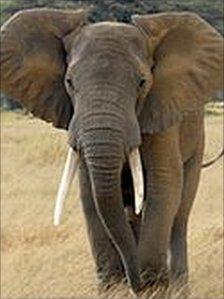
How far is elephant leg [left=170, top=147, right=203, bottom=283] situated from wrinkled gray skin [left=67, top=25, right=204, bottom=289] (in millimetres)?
232

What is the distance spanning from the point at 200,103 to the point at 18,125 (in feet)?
52.0

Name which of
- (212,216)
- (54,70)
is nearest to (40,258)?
(212,216)

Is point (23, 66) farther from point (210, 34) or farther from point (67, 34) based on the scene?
point (210, 34)

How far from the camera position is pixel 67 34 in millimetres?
5309

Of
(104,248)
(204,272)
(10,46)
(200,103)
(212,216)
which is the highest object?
(10,46)

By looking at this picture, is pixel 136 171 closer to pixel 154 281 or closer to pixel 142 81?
pixel 142 81

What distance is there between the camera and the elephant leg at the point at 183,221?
6523 millimetres

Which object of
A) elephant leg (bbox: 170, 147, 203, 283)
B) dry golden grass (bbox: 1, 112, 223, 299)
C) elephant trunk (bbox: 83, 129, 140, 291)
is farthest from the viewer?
dry golden grass (bbox: 1, 112, 223, 299)

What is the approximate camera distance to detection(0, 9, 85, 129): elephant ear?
5336 mm

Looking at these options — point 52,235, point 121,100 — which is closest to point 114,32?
point 121,100

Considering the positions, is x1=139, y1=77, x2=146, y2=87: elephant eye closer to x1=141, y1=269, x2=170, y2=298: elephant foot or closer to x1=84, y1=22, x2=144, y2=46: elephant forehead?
x1=84, y1=22, x2=144, y2=46: elephant forehead

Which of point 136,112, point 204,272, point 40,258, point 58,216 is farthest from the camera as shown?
point 40,258

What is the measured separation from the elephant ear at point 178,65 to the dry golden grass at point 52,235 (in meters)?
0.93

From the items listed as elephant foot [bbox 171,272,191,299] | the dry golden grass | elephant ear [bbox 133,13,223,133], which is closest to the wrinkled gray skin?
elephant ear [bbox 133,13,223,133]
